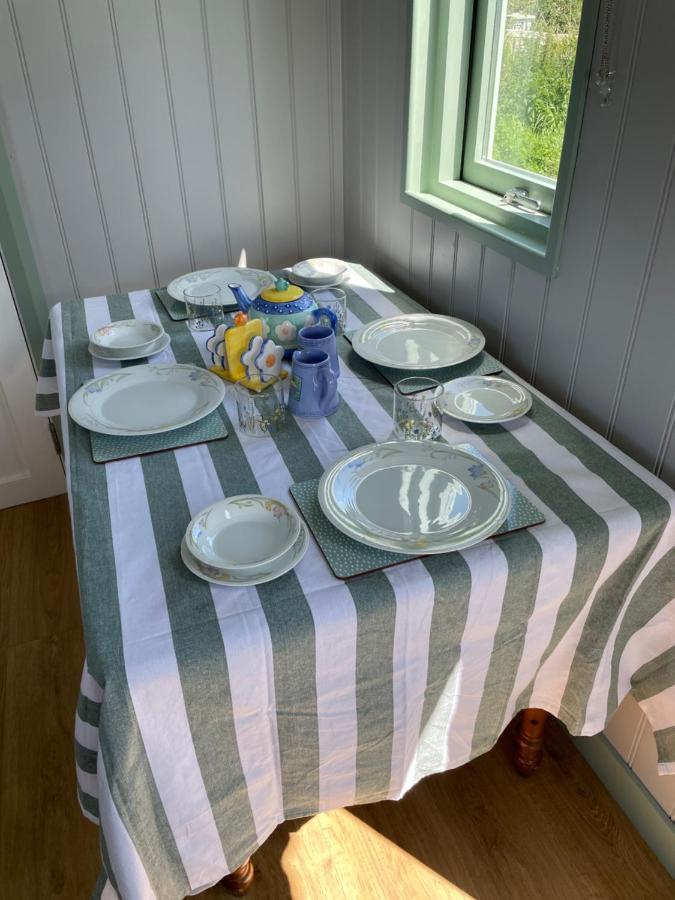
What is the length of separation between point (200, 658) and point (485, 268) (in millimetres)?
1130

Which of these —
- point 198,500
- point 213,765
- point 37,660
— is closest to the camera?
point 213,765

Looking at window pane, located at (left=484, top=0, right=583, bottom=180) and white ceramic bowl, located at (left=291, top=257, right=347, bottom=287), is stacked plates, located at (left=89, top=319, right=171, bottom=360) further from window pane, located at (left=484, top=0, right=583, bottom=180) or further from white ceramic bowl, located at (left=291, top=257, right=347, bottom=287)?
window pane, located at (left=484, top=0, right=583, bottom=180)

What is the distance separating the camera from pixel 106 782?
0.82 meters

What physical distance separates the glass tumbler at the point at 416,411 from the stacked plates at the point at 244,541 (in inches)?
12.1

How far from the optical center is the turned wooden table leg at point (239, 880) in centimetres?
121

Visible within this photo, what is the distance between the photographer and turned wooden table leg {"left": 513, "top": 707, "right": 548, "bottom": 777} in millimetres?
1345

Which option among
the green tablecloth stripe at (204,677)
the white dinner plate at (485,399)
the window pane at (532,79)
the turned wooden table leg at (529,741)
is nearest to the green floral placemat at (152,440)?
the green tablecloth stripe at (204,677)

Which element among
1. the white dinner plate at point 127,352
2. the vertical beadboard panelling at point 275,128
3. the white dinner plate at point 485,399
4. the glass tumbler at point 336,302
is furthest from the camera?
the vertical beadboard panelling at point 275,128

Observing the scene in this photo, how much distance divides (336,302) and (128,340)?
487 millimetres

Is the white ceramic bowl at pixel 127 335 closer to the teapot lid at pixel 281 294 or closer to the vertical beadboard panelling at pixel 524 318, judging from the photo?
the teapot lid at pixel 281 294

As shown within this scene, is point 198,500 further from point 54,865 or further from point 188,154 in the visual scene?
point 188,154

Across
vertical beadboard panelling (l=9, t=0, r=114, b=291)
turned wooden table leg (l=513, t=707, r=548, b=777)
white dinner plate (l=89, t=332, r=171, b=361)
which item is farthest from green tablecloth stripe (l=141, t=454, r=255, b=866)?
vertical beadboard panelling (l=9, t=0, r=114, b=291)

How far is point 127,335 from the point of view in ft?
5.03

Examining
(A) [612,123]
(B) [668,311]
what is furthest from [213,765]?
(A) [612,123]
